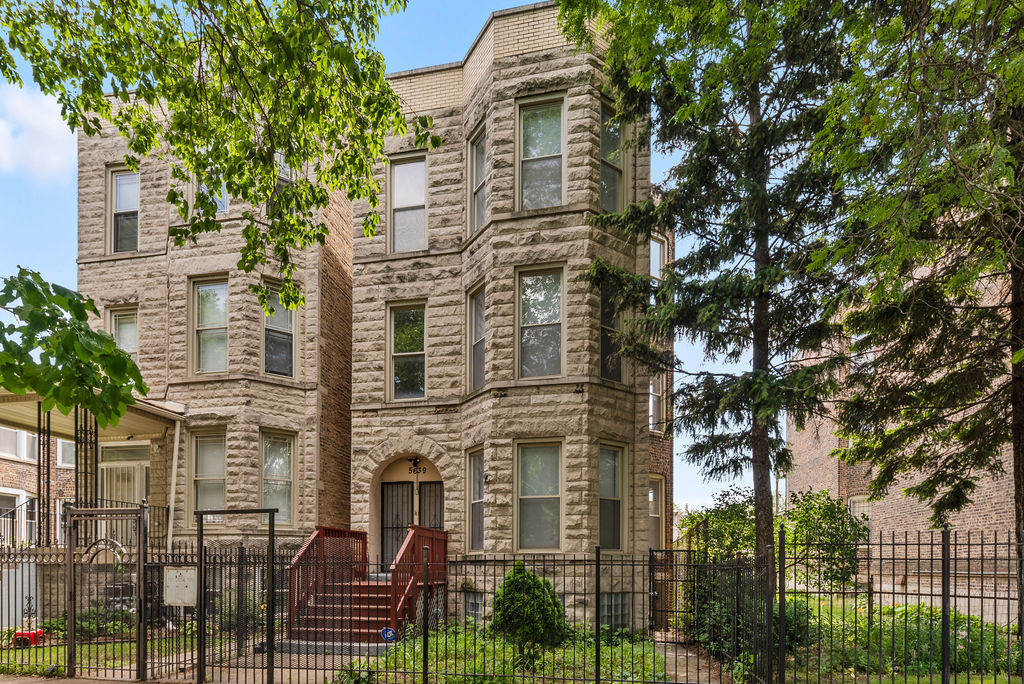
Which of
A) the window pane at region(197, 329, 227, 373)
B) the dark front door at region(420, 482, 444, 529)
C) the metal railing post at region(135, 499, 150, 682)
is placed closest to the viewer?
the metal railing post at region(135, 499, 150, 682)

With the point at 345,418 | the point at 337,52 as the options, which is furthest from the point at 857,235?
the point at 345,418

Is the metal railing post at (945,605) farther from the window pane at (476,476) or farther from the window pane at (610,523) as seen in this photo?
the window pane at (476,476)

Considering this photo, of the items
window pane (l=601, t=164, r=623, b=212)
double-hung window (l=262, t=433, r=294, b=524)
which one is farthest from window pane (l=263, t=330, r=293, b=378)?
window pane (l=601, t=164, r=623, b=212)

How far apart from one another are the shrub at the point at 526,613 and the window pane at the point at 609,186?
7730 mm

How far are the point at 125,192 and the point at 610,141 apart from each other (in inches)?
460

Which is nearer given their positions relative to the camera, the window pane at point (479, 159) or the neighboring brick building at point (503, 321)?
the neighboring brick building at point (503, 321)

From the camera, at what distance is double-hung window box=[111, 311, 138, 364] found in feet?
67.4

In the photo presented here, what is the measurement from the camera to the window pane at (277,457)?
63.6 ft

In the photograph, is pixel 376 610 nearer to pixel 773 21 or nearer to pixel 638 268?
pixel 638 268

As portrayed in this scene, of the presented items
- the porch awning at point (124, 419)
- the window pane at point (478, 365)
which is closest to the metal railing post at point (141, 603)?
the porch awning at point (124, 419)

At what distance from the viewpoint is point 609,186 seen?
17.1 m

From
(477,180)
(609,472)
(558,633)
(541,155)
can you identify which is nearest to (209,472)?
(477,180)

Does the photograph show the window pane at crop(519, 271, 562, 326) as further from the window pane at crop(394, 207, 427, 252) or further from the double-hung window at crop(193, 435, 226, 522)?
the double-hung window at crop(193, 435, 226, 522)

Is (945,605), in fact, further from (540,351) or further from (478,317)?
(478,317)
